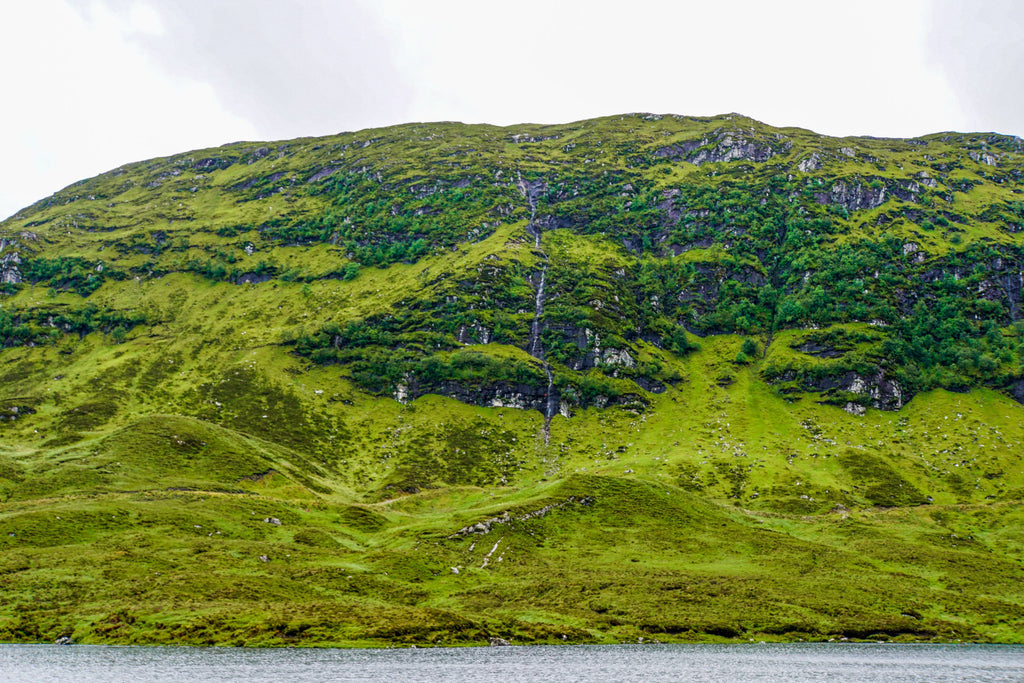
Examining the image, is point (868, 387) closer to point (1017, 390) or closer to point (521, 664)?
point (1017, 390)

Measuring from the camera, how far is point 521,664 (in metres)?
60.1

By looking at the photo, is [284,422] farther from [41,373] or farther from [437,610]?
[437,610]

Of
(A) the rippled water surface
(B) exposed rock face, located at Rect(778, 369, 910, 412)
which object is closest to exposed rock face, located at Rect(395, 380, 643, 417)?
(B) exposed rock face, located at Rect(778, 369, 910, 412)

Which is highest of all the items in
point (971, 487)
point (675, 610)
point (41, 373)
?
point (41, 373)

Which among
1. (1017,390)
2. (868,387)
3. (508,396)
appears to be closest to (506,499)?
(508,396)

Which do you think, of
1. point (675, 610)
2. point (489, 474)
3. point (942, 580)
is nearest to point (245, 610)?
point (675, 610)

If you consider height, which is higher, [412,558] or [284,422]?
[284,422]

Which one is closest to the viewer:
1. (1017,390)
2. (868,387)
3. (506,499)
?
(506,499)

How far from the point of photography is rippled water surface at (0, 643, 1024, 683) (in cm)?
5072

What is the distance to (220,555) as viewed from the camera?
3334 inches

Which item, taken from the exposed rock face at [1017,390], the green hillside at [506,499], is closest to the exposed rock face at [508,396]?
the green hillside at [506,499]

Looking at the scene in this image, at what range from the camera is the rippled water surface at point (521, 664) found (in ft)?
166

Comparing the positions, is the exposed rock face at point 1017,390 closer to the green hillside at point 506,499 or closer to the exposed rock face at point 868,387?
the green hillside at point 506,499

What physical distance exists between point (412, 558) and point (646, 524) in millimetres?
43906
